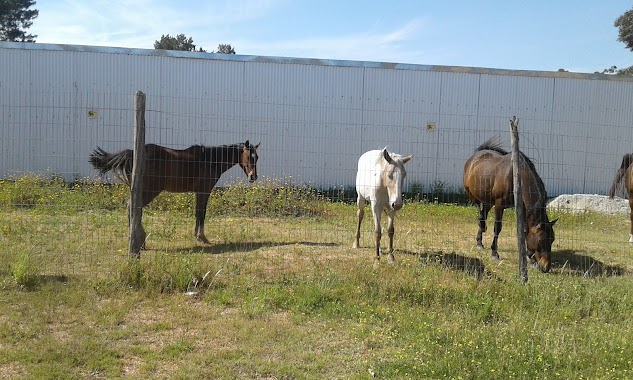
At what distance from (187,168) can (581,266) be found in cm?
740

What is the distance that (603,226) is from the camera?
13383 millimetres

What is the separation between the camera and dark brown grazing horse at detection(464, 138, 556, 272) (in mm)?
7922

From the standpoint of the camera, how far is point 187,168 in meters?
9.69

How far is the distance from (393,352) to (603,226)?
1094 centimetres

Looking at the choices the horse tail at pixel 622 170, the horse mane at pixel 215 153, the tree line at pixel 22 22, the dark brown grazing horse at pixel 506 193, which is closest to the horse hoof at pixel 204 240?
the horse mane at pixel 215 153

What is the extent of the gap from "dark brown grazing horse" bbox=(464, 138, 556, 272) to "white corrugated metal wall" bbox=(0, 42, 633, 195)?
16.0 feet

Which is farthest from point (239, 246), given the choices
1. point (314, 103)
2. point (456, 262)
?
point (314, 103)

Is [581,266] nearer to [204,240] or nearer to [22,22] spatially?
[204,240]

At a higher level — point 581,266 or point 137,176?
point 137,176

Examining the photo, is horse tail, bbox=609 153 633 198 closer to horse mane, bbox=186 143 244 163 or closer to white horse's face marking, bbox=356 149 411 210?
white horse's face marking, bbox=356 149 411 210

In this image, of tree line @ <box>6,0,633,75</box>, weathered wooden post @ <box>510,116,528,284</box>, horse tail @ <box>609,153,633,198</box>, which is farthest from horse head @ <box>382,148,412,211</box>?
tree line @ <box>6,0,633,75</box>

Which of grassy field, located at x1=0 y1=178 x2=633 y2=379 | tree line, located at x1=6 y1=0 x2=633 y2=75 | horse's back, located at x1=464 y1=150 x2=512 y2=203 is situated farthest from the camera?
tree line, located at x1=6 y1=0 x2=633 y2=75

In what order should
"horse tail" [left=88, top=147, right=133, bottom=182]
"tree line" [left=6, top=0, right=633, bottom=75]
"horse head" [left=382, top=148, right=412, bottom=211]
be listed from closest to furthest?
"horse head" [left=382, top=148, right=412, bottom=211], "horse tail" [left=88, top=147, right=133, bottom=182], "tree line" [left=6, top=0, right=633, bottom=75]

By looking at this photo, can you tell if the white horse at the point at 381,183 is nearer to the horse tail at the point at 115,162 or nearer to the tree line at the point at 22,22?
the horse tail at the point at 115,162
